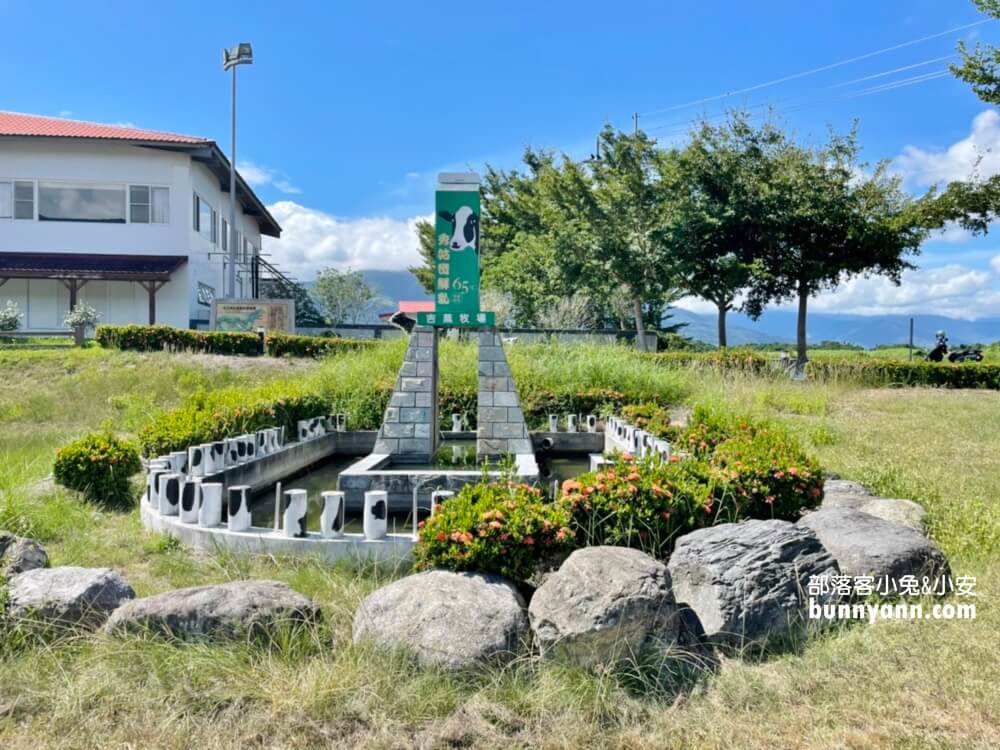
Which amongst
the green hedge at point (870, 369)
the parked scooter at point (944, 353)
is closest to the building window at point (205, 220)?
the green hedge at point (870, 369)

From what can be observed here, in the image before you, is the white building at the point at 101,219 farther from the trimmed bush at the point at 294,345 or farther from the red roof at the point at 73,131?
the trimmed bush at the point at 294,345

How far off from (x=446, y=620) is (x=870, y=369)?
53.3 ft

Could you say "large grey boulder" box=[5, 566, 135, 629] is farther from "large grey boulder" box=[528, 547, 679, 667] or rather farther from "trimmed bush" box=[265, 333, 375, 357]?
"trimmed bush" box=[265, 333, 375, 357]

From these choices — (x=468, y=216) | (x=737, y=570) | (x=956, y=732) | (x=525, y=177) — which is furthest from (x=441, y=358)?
(x=525, y=177)

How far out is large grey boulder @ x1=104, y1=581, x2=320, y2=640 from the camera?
3.03 metres

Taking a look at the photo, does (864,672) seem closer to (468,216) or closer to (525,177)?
(468,216)

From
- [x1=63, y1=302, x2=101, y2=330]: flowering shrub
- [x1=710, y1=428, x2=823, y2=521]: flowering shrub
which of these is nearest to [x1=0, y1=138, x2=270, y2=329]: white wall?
[x1=63, y1=302, x2=101, y2=330]: flowering shrub

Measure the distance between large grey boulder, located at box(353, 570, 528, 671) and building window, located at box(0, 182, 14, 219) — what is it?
25.2 metres

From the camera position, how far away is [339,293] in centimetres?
3994

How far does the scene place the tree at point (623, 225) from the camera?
22.0 metres

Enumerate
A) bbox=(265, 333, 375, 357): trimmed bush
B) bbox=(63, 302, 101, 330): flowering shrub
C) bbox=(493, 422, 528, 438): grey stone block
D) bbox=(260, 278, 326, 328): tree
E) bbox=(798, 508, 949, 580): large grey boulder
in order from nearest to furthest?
1. bbox=(798, 508, 949, 580): large grey boulder
2. bbox=(493, 422, 528, 438): grey stone block
3. bbox=(265, 333, 375, 357): trimmed bush
4. bbox=(63, 302, 101, 330): flowering shrub
5. bbox=(260, 278, 326, 328): tree

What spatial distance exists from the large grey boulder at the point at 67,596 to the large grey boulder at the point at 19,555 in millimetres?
230

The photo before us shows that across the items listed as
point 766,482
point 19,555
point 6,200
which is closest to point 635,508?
point 766,482

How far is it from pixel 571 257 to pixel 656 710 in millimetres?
21998
